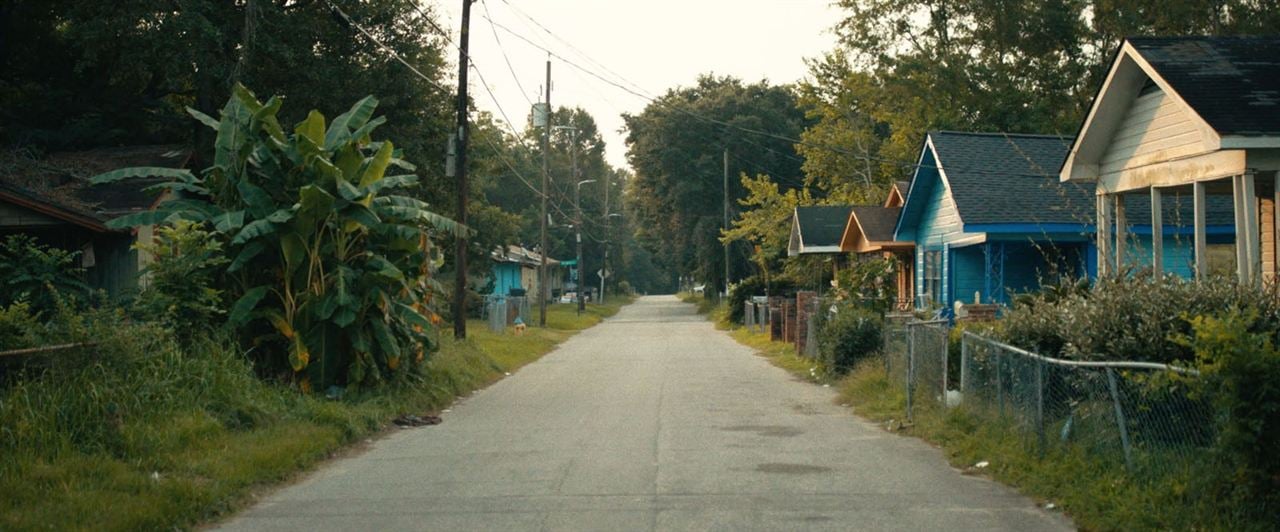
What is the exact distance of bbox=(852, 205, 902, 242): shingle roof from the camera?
105 feet

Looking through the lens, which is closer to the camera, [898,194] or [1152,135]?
[1152,135]

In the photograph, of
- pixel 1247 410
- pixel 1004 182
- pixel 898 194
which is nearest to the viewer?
pixel 1247 410

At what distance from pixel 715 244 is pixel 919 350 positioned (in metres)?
53.2

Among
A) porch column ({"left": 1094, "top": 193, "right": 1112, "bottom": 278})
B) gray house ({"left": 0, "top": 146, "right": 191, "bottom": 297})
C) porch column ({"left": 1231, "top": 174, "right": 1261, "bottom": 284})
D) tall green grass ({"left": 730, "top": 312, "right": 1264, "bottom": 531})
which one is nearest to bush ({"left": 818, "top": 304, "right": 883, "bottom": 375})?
porch column ({"left": 1094, "top": 193, "right": 1112, "bottom": 278})

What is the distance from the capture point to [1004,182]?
25078mm

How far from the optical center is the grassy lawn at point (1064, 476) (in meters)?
7.57

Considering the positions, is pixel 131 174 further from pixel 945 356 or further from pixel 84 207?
pixel 945 356

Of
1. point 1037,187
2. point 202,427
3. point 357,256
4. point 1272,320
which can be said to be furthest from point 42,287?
point 1037,187

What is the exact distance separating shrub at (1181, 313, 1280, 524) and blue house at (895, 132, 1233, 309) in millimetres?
14596

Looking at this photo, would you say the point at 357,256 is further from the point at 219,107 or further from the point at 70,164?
the point at 219,107

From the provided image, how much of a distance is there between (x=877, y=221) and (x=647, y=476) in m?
23.5

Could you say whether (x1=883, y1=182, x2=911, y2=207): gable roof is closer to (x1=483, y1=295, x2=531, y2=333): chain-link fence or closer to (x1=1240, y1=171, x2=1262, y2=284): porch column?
(x1=483, y1=295, x2=531, y2=333): chain-link fence

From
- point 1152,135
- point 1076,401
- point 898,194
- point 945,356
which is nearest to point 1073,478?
point 1076,401

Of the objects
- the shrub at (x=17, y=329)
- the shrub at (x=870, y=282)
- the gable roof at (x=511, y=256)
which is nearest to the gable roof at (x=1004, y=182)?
the shrub at (x=870, y=282)
